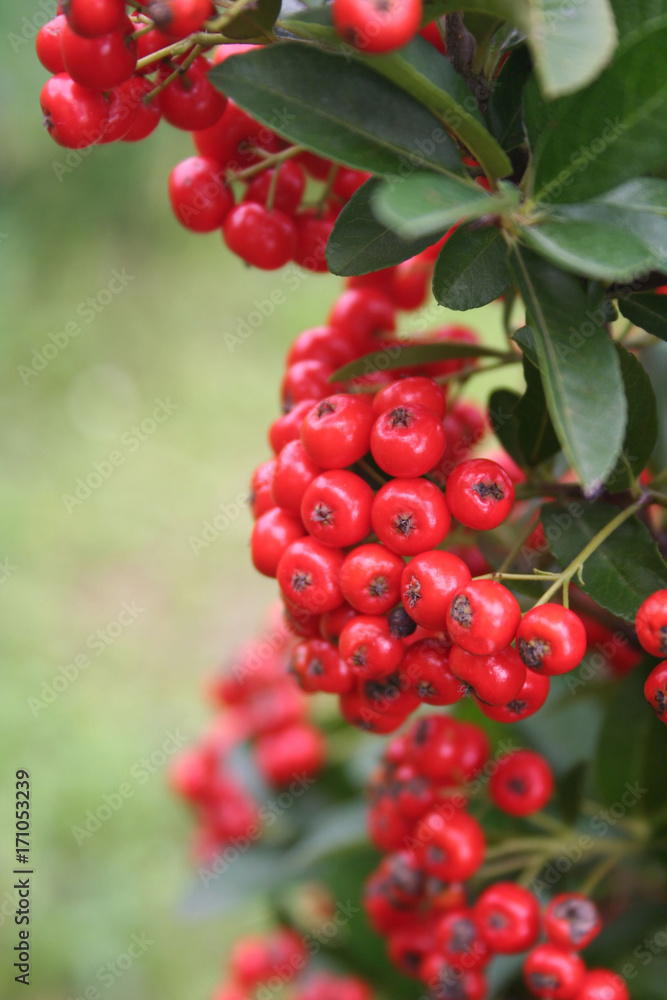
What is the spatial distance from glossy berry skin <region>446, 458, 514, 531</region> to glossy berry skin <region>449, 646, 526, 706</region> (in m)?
0.11

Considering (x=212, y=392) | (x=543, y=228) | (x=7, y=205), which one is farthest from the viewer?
(x=7, y=205)

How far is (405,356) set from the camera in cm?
92

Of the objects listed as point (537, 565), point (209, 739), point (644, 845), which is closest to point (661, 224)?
point (537, 565)

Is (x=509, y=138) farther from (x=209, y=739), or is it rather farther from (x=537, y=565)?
(x=209, y=739)

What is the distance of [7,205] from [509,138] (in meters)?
4.99

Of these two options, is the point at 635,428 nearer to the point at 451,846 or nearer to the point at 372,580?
the point at 372,580

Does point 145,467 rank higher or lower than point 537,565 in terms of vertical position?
lower

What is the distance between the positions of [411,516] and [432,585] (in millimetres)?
67

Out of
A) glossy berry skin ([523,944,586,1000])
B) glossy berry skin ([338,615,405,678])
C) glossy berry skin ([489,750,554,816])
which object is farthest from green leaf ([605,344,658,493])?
glossy berry skin ([523,944,586,1000])

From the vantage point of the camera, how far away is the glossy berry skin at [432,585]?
719 mm

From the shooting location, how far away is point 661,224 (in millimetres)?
648

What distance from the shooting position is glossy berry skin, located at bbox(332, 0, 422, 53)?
567 mm

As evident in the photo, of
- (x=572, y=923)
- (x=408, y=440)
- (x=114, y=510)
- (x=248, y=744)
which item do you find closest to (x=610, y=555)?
(x=408, y=440)

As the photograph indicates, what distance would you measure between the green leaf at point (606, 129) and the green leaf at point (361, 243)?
0.13 metres
